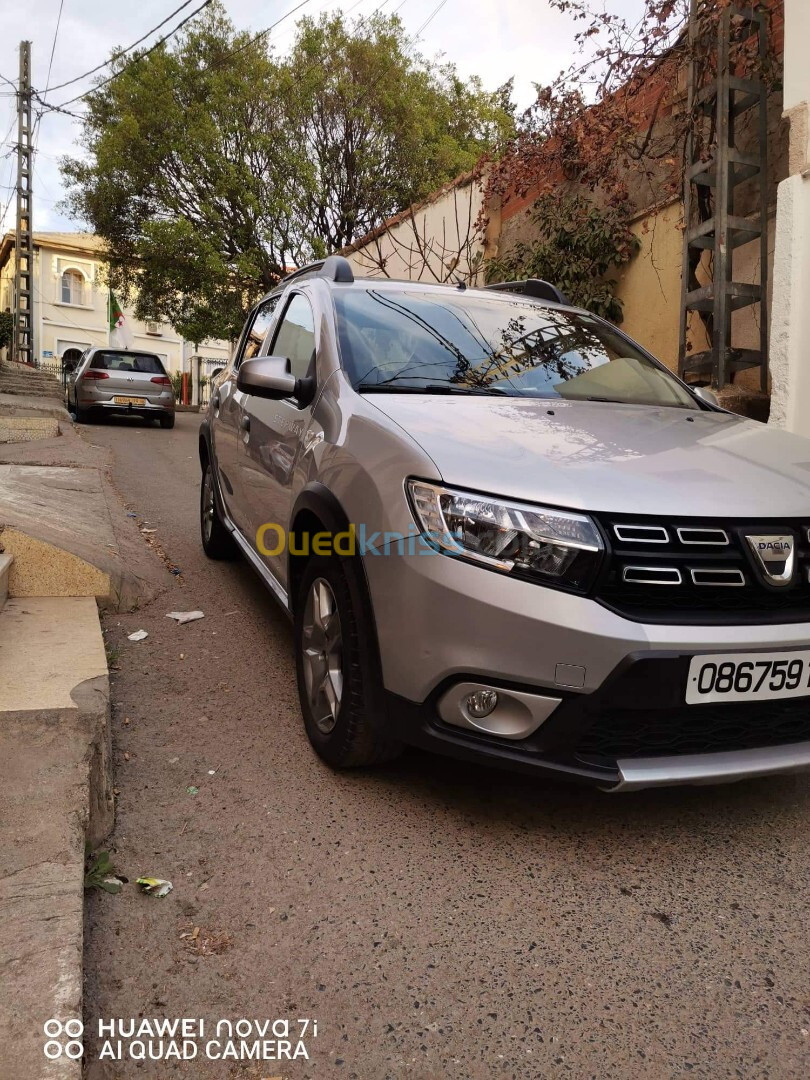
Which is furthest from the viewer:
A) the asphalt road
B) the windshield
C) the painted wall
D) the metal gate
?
the metal gate

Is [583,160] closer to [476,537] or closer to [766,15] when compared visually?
[766,15]

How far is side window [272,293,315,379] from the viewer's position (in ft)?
11.2

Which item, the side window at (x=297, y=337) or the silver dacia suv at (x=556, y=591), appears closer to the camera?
the silver dacia suv at (x=556, y=591)

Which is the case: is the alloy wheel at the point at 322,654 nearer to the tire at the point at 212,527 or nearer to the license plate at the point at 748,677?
the license plate at the point at 748,677

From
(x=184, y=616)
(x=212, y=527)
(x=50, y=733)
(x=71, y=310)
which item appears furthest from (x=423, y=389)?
(x=71, y=310)

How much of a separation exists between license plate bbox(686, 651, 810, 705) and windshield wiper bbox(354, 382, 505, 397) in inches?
51.0

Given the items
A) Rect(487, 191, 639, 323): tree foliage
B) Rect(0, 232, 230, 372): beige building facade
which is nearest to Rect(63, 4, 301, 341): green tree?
Rect(487, 191, 639, 323): tree foliage

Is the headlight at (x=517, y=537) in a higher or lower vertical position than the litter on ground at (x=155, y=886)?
higher

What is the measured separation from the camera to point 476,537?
7.07 ft

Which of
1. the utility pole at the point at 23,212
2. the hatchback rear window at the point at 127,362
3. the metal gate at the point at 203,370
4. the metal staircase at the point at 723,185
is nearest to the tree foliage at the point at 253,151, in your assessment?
the hatchback rear window at the point at 127,362

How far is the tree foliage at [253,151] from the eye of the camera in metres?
18.0

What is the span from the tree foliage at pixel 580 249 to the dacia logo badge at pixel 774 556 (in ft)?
22.0

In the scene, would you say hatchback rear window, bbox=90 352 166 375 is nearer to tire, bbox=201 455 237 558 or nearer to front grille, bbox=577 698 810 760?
tire, bbox=201 455 237 558

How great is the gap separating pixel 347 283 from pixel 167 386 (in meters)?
14.6
